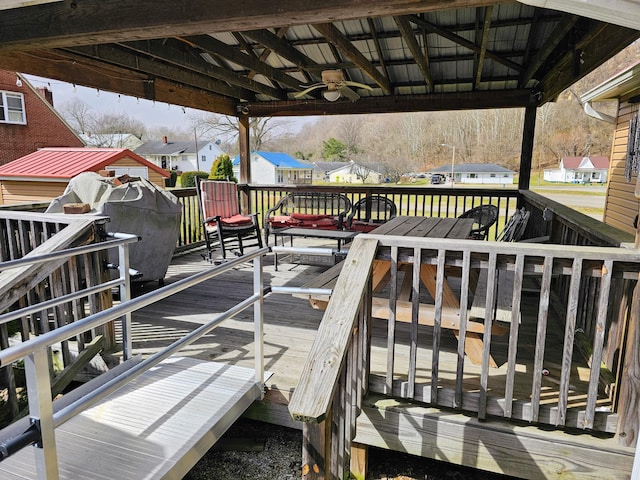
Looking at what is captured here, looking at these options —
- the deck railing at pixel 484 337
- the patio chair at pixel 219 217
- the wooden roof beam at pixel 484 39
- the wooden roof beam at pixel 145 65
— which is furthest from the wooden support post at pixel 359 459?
the wooden roof beam at pixel 145 65

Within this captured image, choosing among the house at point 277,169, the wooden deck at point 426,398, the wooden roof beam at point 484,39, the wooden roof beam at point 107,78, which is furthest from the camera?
the house at point 277,169

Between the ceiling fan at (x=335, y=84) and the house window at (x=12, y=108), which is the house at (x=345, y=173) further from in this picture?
the ceiling fan at (x=335, y=84)

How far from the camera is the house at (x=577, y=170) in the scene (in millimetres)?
35219

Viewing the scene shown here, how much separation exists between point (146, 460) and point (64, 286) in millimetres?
1550

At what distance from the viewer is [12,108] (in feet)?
48.7

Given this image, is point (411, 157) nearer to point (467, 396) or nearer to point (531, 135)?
point (531, 135)

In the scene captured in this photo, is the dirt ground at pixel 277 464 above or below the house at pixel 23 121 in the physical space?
below

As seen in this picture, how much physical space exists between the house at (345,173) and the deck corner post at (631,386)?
2942 cm

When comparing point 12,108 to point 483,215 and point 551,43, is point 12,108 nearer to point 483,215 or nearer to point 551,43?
point 483,215

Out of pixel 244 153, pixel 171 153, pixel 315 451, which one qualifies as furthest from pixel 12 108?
pixel 171 153

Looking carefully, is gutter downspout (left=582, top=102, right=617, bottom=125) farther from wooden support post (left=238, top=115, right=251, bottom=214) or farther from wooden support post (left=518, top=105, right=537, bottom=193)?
wooden support post (left=238, top=115, right=251, bottom=214)

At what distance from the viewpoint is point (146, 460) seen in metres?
1.74

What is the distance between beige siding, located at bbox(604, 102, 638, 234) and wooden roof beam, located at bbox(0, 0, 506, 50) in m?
7.04

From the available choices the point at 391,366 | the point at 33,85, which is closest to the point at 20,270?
the point at 391,366
